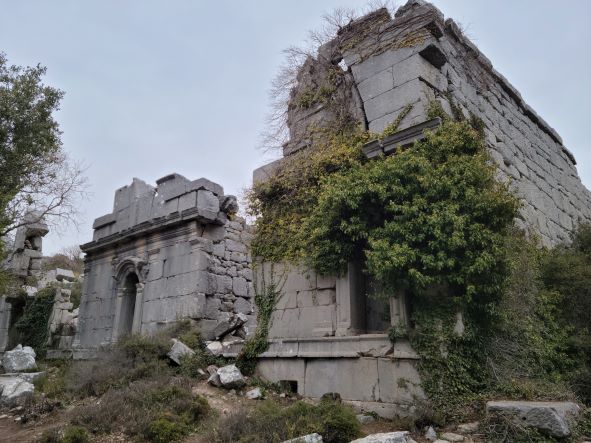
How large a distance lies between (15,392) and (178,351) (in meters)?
2.93

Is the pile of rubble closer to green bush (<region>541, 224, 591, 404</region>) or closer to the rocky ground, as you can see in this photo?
the rocky ground

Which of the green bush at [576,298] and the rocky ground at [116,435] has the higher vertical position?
the green bush at [576,298]

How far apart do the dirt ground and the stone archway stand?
4.16m

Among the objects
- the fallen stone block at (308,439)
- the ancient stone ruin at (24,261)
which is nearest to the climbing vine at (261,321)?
the fallen stone block at (308,439)

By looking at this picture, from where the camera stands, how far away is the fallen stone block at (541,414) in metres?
4.29

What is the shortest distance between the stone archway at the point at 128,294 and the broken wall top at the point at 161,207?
87cm

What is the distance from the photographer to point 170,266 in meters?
11.1

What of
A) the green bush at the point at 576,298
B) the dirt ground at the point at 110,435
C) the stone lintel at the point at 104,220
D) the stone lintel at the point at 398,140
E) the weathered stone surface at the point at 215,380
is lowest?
the dirt ground at the point at 110,435

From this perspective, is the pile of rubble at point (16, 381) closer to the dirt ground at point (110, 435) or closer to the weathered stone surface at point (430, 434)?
the dirt ground at point (110, 435)

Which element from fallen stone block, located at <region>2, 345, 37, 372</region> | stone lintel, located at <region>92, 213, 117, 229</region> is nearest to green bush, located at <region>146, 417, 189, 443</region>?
fallen stone block, located at <region>2, 345, 37, 372</region>

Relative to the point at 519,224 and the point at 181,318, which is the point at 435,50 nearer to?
the point at 519,224

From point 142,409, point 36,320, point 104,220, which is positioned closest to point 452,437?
point 142,409

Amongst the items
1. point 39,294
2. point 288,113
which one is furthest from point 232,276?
point 39,294

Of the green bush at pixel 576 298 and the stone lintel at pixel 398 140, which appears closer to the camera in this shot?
the green bush at pixel 576 298
